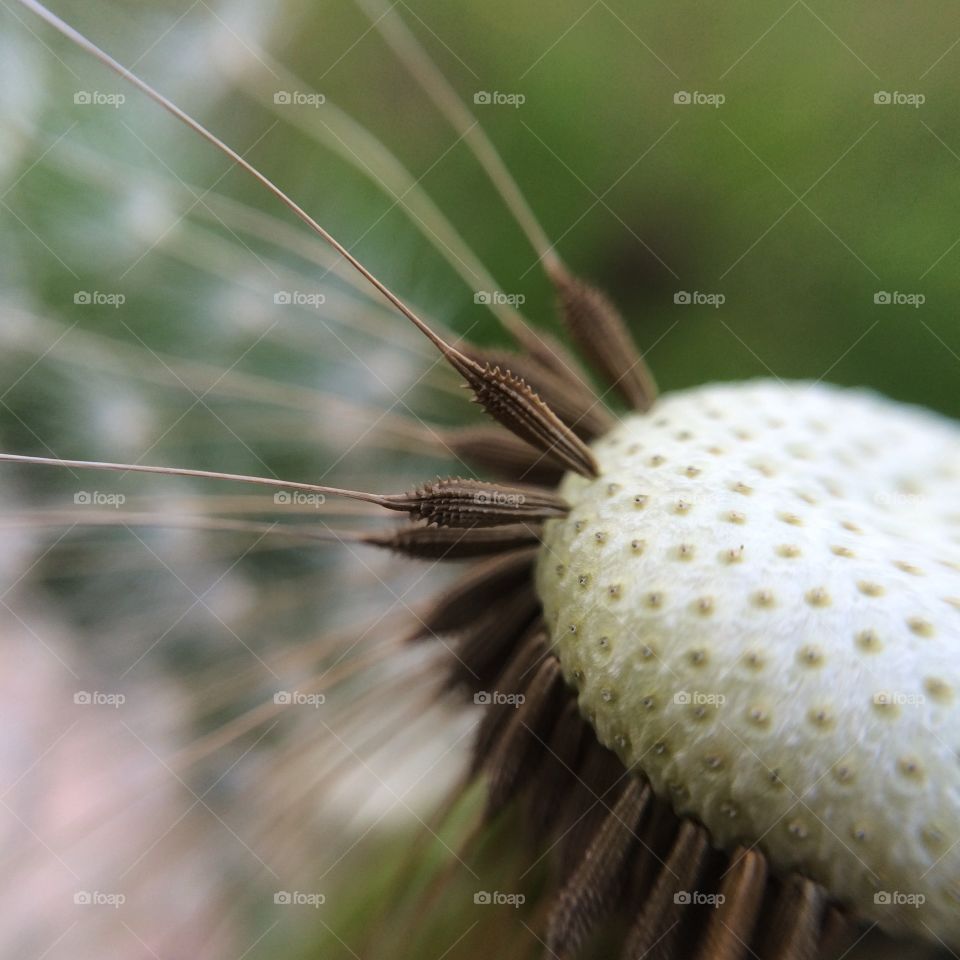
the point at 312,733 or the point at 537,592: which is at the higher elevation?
the point at 537,592

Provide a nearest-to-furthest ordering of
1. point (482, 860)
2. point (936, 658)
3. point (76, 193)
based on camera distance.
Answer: point (936, 658) < point (482, 860) < point (76, 193)

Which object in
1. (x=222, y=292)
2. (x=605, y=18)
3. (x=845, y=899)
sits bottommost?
(x=845, y=899)

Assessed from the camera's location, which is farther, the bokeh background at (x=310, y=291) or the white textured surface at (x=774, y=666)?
the bokeh background at (x=310, y=291)

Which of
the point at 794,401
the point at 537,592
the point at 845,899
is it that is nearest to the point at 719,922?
the point at 845,899

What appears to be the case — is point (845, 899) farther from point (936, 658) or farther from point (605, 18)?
point (605, 18)

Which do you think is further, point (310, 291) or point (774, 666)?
point (310, 291)
